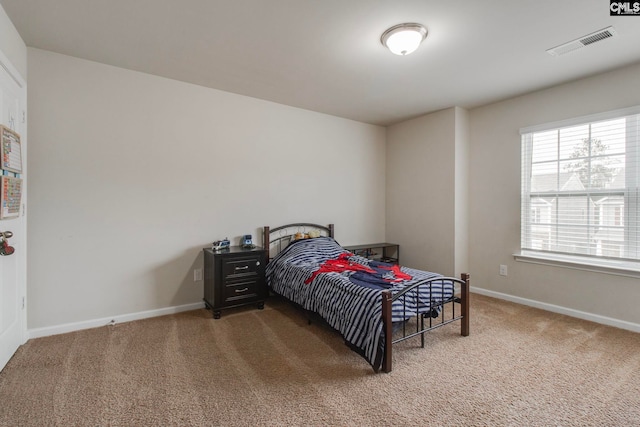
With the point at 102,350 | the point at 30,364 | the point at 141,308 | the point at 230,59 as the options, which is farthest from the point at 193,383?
the point at 230,59

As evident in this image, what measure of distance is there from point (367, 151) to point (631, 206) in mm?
3194

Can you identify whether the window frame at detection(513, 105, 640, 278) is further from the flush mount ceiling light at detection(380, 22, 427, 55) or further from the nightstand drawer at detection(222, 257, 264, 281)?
the nightstand drawer at detection(222, 257, 264, 281)

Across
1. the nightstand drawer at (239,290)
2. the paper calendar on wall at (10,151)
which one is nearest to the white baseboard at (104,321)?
the nightstand drawer at (239,290)

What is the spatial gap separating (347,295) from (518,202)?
2736 mm

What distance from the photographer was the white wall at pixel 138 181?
2.72 meters

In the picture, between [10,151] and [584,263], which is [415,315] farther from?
[10,151]

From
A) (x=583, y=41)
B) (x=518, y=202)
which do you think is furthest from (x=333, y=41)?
(x=518, y=202)

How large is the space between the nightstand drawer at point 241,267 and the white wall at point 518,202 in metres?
3.01

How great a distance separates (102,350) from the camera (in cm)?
245

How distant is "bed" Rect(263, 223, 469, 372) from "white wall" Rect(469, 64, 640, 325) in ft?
3.36

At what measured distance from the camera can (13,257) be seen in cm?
236

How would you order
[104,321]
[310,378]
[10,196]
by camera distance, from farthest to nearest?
[104,321] < [10,196] < [310,378]

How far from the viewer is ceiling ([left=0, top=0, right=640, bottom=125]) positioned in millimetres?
2088

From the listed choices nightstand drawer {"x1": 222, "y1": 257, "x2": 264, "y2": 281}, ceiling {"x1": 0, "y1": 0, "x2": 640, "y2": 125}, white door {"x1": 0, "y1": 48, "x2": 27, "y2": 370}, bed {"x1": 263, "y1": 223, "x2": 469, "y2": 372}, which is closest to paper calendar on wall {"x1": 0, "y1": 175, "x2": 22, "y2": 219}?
white door {"x1": 0, "y1": 48, "x2": 27, "y2": 370}
